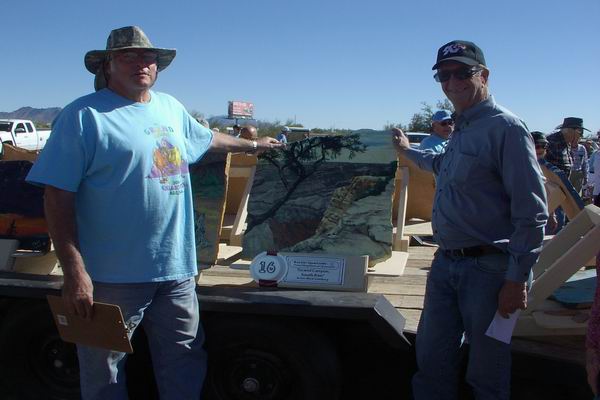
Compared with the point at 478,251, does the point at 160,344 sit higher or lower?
lower

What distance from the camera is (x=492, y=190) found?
91.3 inches

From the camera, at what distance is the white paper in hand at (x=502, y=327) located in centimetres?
230

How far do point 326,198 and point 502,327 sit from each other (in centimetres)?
141

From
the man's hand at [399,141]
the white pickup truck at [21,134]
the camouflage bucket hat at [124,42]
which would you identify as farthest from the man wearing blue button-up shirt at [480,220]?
the white pickup truck at [21,134]

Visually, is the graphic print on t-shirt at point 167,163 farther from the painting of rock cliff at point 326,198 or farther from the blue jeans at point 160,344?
the painting of rock cliff at point 326,198

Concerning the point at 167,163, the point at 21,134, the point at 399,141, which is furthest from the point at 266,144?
the point at 21,134

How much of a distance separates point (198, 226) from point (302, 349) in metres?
0.96

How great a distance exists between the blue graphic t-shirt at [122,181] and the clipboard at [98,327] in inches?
5.9

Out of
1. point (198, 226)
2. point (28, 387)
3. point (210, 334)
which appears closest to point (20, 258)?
point (28, 387)

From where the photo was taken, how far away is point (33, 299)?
126 inches

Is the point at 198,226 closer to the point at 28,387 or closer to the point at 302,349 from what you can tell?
the point at 302,349

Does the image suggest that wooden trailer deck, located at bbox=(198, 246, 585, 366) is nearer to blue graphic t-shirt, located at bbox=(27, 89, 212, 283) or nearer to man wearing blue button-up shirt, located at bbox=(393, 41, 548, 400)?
man wearing blue button-up shirt, located at bbox=(393, 41, 548, 400)

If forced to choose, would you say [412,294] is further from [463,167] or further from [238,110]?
[238,110]

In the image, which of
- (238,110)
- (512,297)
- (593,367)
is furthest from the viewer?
(238,110)
